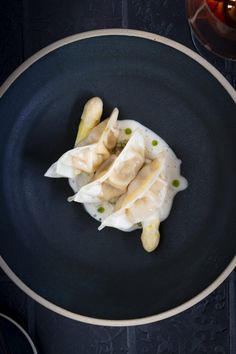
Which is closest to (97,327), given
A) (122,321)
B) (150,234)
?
(122,321)

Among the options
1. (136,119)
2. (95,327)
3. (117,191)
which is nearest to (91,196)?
(117,191)

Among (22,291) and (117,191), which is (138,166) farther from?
Result: (22,291)

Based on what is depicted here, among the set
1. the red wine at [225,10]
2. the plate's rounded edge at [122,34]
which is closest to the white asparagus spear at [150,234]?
the plate's rounded edge at [122,34]

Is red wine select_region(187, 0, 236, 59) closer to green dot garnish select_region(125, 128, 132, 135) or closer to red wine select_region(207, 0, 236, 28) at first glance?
red wine select_region(207, 0, 236, 28)

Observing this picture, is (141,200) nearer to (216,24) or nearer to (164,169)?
(164,169)

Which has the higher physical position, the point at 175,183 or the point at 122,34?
the point at 122,34

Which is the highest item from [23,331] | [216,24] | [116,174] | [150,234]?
[216,24]

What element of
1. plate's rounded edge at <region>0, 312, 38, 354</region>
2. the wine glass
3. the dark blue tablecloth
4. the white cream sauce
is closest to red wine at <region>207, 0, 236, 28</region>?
the wine glass
